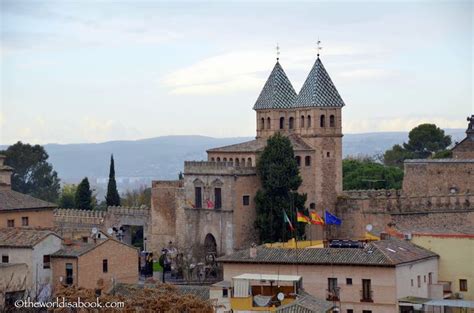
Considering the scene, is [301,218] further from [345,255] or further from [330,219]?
[345,255]

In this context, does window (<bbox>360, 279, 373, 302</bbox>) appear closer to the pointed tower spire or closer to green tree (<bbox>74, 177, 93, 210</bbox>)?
the pointed tower spire

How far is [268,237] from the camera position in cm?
6081

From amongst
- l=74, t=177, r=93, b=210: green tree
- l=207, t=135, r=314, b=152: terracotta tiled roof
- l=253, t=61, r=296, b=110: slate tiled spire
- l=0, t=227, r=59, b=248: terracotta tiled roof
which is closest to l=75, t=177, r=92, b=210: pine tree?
l=74, t=177, r=93, b=210: green tree

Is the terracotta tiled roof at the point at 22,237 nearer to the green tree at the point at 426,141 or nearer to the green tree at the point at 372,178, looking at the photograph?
the green tree at the point at 372,178

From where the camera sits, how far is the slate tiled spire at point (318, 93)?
65062 millimetres

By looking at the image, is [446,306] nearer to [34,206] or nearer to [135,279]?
[135,279]

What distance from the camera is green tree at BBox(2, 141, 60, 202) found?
10025 cm

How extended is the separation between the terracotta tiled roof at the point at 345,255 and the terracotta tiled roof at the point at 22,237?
21.0ft

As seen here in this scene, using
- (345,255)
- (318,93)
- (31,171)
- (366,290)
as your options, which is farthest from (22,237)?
(31,171)

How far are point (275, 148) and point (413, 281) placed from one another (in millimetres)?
15424

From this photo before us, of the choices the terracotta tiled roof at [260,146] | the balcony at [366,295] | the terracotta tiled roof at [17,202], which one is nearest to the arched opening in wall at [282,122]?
the terracotta tiled roof at [260,146]

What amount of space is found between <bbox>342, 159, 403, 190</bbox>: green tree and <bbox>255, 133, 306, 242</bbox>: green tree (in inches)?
753

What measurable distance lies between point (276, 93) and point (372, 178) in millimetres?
17311

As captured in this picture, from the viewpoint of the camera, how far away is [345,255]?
154 feet
